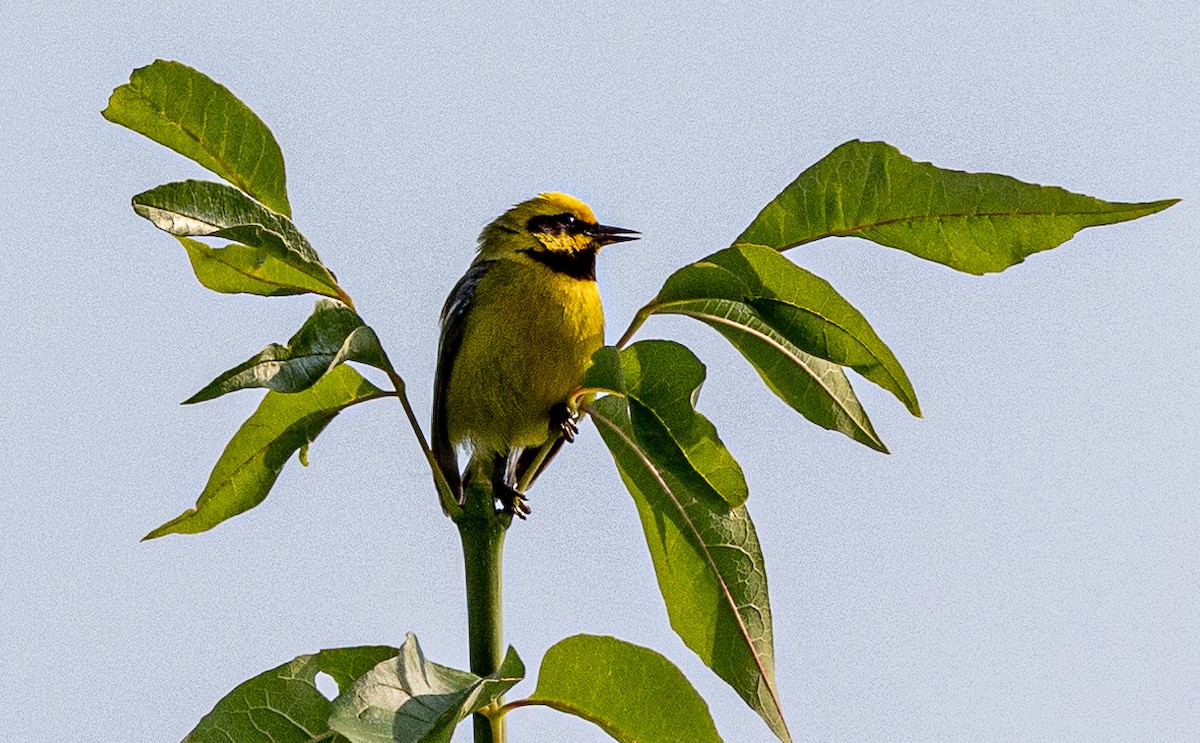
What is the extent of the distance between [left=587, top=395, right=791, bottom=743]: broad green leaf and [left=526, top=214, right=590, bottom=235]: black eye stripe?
92.8 inches

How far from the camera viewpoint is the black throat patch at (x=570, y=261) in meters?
4.69

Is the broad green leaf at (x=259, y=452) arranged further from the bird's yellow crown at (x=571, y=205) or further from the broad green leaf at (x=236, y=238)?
the bird's yellow crown at (x=571, y=205)

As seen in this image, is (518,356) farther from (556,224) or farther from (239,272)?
(239,272)

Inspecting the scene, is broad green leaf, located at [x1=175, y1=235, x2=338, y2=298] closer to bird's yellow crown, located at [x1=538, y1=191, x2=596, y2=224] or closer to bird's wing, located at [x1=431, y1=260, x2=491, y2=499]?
bird's wing, located at [x1=431, y1=260, x2=491, y2=499]

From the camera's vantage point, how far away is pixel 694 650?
261 cm

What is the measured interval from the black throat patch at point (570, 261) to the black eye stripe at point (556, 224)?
0.17 meters

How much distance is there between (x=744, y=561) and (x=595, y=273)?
2.35m

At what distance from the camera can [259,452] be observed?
276 cm

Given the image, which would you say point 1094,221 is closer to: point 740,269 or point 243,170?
point 740,269

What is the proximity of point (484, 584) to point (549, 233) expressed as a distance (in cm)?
269

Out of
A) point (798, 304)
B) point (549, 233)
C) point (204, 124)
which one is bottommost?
point (798, 304)

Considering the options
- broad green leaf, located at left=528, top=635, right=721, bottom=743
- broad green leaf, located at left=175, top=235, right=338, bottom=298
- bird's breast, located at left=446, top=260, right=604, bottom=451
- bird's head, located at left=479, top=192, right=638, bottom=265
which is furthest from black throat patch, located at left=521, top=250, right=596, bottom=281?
broad green leaf, located at left=528, top=635, right=721, bottom=743

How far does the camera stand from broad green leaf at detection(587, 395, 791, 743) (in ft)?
8.38

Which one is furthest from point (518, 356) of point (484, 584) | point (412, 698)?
point (412, 698)
